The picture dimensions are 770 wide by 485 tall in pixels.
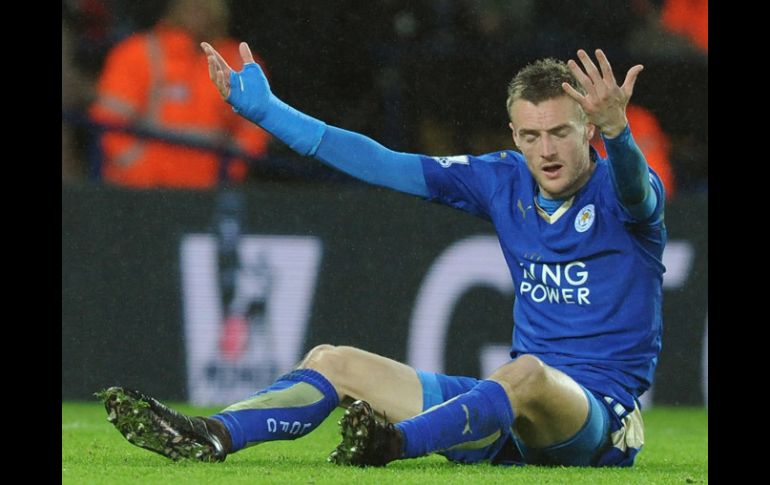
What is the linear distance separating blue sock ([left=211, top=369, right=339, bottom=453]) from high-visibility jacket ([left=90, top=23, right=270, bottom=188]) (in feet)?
12.2

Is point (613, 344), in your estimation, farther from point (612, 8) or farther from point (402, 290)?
point (612, 8)

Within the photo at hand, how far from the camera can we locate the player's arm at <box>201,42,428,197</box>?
4832mm

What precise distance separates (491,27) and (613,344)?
4283 millimetres

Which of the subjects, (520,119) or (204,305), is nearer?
(520,119)

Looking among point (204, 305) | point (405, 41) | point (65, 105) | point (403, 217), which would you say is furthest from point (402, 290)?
point (65, 105)

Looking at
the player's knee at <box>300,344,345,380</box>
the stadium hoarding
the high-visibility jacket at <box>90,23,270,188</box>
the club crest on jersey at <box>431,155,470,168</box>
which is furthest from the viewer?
the high-visibility jacket at <box>90,23,270,188</box>

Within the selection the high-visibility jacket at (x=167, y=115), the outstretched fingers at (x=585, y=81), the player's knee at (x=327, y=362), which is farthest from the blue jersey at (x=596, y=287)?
the high-visibility jacket at (x=167, y=115)

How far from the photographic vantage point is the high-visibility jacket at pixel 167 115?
8.19 metres

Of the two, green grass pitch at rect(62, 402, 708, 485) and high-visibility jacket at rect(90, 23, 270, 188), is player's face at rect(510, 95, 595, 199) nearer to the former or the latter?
green grass pitch at rect(62, 402, 708, 485)

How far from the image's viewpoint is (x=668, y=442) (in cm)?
622

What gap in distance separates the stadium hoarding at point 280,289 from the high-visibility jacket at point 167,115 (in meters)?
0.33

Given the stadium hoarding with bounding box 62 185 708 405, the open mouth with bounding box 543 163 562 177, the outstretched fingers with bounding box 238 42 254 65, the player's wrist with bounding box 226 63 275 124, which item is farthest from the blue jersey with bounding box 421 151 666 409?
the stadium hoarding with bounding box 62 185 708 405

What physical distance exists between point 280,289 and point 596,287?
336cm

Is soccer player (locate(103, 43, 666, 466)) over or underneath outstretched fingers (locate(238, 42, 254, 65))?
underneath
